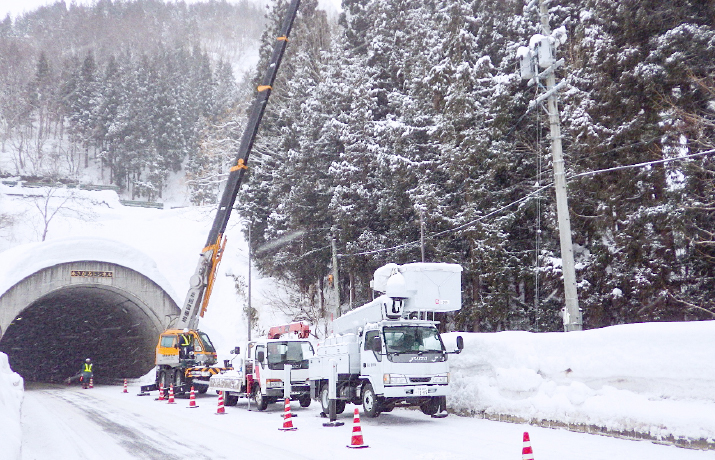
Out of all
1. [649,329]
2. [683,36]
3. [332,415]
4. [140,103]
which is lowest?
[332,415]

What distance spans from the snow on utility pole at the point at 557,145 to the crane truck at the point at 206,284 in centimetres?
1139

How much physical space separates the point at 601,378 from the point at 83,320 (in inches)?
1609

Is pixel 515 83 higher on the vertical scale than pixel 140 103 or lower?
lower

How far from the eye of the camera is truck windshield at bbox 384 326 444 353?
573 inches

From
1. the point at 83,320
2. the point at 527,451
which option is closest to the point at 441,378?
the point at 527,451

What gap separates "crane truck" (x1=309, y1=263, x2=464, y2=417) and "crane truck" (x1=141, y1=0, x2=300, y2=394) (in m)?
10.6

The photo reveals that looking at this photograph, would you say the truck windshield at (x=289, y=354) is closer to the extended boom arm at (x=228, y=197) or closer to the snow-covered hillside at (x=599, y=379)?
the snow-covered hillside at (x=599, y=379)

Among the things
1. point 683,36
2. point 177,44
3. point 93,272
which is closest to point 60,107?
point 177,44

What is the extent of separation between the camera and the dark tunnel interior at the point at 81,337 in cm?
3819

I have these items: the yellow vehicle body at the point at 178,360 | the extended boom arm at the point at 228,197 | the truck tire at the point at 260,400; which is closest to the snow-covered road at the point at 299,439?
the truck tire at the point at 260,400

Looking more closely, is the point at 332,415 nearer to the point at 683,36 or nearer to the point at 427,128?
the point at 683,36

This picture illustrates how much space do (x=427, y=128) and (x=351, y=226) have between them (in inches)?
299

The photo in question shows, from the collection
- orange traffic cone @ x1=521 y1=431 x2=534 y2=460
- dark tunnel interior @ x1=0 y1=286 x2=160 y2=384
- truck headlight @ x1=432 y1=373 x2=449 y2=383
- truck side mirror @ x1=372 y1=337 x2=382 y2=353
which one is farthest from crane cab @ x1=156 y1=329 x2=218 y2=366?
orange traffic cone @ x1=521 y1=431 x2=534 y2=460

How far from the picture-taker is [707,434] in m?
9.46
